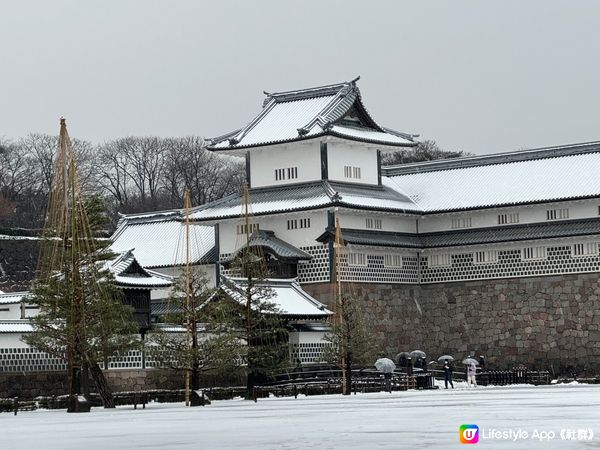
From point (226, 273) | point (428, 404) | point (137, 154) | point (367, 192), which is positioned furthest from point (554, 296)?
point (137, 154)

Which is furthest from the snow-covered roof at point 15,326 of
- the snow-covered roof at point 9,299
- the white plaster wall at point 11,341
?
the snow-covered roof at point 9,299

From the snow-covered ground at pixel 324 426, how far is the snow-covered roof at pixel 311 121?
27.8 meters

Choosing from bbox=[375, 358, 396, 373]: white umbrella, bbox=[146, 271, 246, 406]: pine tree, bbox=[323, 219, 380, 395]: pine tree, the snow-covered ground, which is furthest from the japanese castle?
the snow-covered ground

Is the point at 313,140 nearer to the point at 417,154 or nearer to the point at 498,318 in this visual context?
the point at 498,318

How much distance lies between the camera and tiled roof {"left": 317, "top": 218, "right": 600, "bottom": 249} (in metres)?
63.8

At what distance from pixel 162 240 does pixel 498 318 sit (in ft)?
60.8

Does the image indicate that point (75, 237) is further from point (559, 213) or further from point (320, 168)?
point (559, 213)

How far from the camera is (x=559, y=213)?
64.9 m

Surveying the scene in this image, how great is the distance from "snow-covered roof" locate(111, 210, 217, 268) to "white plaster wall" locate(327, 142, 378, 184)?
7.30 metres

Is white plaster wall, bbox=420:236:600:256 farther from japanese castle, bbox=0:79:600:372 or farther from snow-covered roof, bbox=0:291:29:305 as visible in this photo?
snow-covered roof, bbox=0:291:29:305

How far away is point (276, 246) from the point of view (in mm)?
63750

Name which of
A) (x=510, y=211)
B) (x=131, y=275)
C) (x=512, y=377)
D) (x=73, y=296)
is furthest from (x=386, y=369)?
(x=73, y=296)

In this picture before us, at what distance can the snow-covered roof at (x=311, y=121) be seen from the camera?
66188 millimetres

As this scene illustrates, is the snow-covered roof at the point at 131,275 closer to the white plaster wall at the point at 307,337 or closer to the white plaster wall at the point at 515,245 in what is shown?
the white plaster wall at the point at 307,337
